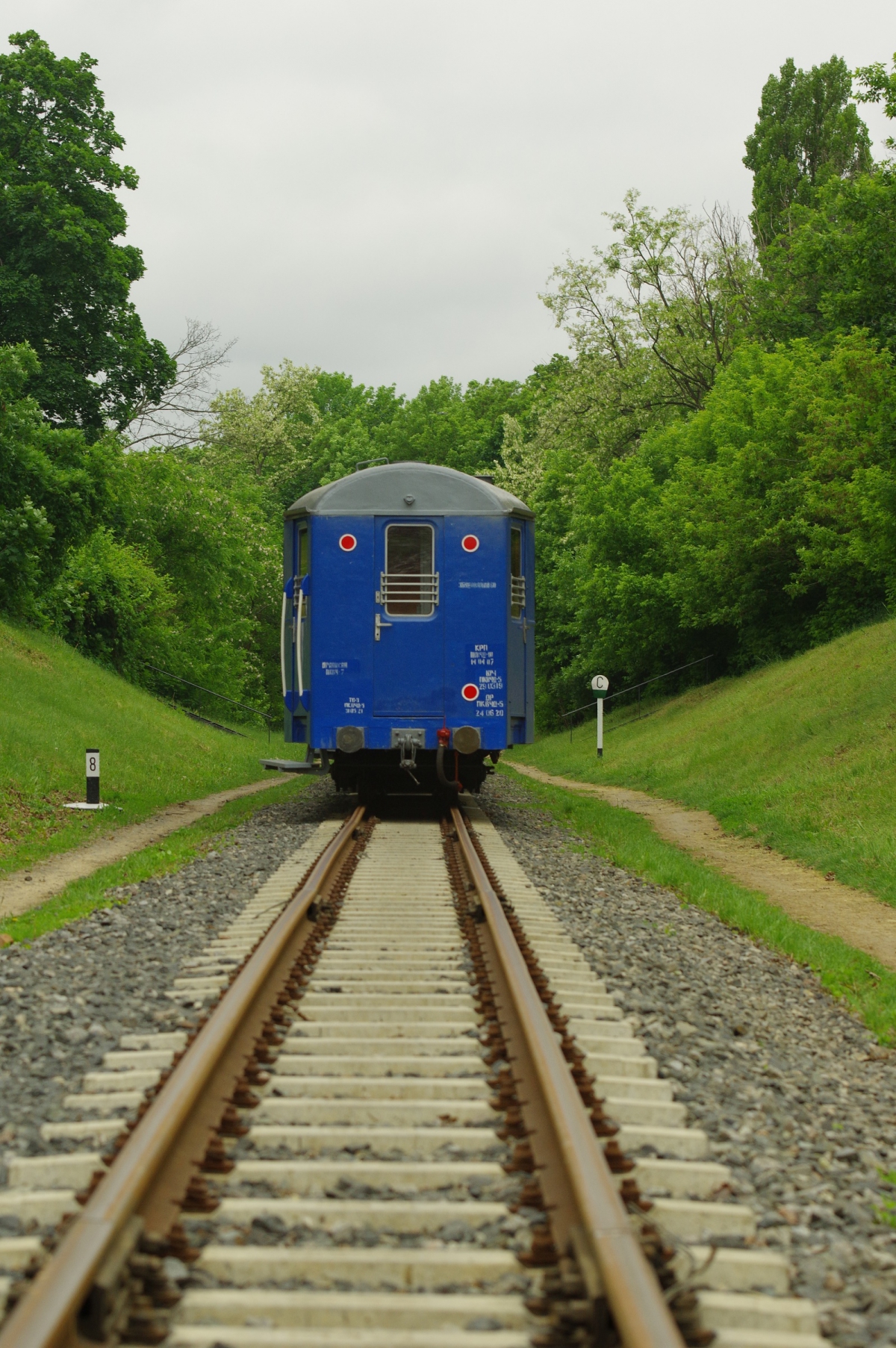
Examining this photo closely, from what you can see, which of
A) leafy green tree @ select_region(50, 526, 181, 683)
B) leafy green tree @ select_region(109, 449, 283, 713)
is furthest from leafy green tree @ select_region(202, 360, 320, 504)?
leafy green tree @ select_region(50, 526, 181, 683)

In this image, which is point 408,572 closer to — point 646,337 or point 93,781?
point 93,781

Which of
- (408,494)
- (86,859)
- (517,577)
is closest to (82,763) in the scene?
(86,859)

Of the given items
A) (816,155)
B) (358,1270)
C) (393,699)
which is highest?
(816,155)

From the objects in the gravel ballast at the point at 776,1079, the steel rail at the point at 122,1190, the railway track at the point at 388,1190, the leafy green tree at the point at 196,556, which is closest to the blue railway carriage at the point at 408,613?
the gravel ballast at the point at 776,1079

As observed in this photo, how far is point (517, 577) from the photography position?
14477 millimetres

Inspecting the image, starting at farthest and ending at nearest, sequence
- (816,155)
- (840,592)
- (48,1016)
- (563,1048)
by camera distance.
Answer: (816,155) < (840,592) < (48,1016) < (563,1048)

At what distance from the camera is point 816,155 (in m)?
50.2

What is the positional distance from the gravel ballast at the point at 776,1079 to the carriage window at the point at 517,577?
484 cm

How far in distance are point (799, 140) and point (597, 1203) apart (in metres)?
54.0

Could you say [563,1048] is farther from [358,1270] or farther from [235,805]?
[235,805]

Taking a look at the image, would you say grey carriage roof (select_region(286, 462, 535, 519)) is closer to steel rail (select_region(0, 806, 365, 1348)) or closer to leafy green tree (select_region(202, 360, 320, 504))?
steel rail (select_region(0, 806, 365, 1348))

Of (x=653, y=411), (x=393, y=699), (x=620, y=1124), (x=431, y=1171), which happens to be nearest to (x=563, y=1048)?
(x=620, y=1124)

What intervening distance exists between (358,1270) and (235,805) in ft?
48.4

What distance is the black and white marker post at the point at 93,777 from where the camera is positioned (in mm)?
16656
